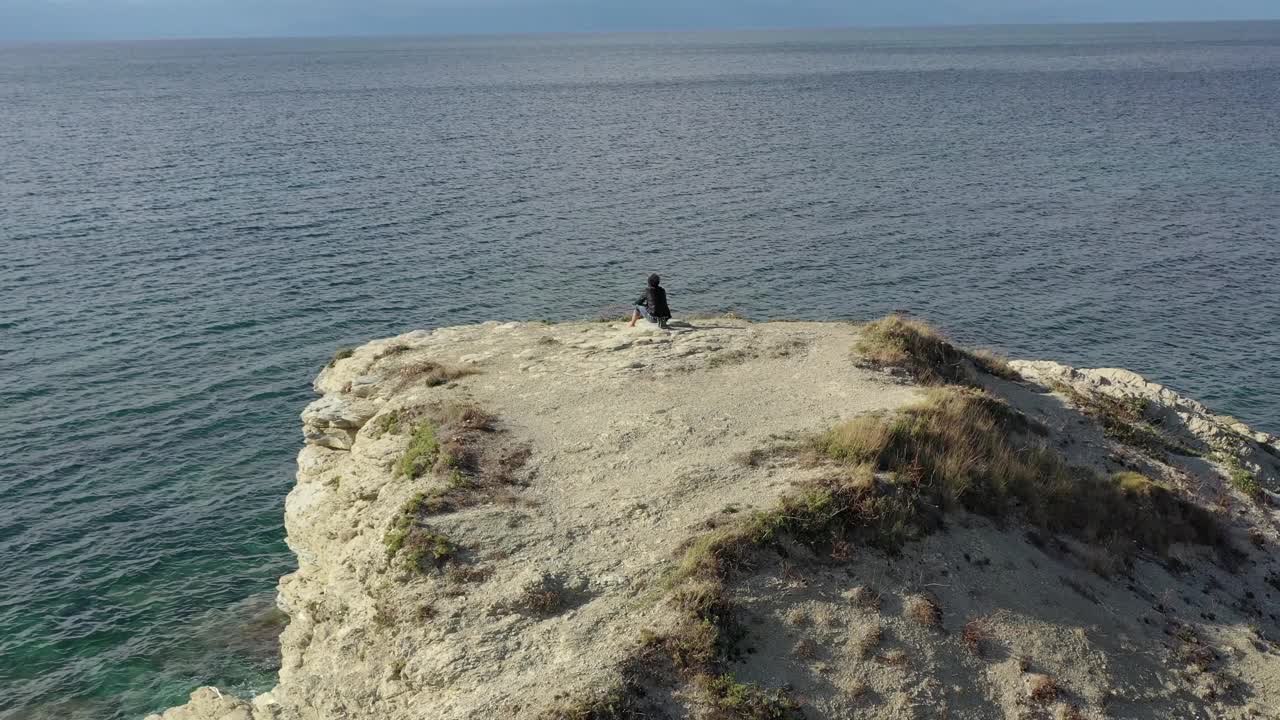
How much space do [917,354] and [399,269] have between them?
122ft

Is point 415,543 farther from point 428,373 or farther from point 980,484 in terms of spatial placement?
point 980,484

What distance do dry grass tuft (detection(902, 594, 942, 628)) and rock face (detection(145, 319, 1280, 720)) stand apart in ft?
0.64

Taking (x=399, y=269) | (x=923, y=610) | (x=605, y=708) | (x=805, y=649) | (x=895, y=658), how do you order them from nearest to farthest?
(x=605, y=708) < (x=805, y=649) < (x=895, y=658) < (x=923, y=610) < (x=399, y=269)

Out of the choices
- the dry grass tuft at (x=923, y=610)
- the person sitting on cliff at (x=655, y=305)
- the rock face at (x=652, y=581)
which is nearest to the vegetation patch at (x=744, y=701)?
the rock face at (x=652, y=581)

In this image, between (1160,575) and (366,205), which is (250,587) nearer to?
(1160,575)

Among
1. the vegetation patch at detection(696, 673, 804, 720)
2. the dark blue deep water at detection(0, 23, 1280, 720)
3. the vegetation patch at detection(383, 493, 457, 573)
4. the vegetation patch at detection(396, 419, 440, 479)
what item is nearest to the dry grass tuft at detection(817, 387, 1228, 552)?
the vegetation patch at detection(696, 673, 804, 720)

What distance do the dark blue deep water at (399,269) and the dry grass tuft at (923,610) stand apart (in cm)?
1799

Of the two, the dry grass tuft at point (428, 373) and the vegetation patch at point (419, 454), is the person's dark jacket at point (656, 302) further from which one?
the vegetation patch at point (419, 454)

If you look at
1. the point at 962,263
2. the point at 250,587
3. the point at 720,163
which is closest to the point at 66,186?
the point at 720,163

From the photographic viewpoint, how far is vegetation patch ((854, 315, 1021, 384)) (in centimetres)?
3039

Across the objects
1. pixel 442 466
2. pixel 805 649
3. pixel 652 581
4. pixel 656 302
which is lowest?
pixel 805 649

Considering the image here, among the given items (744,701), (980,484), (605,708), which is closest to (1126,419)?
(980,484)

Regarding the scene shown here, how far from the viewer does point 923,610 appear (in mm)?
19438

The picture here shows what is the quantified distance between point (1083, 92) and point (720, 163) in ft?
306
